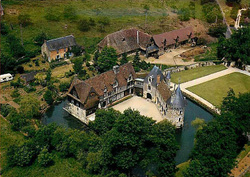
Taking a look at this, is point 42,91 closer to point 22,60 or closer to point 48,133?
point 22,60

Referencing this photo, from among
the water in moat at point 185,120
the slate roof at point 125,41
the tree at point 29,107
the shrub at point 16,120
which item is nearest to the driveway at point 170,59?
the slate roof at point 125,41

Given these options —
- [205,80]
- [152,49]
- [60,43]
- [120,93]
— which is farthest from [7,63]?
[205,80]

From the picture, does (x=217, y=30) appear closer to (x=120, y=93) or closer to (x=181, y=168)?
(x=120, y=93)

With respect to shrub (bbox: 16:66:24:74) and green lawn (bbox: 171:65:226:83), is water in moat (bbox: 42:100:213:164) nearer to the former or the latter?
green lawn (bbox: 171:65:226:83)

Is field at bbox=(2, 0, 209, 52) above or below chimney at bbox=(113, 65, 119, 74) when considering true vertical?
above

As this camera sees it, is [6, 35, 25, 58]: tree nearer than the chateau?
No

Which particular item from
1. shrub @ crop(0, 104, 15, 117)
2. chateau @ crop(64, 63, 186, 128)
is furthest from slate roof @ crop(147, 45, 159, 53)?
shrub @ crop(0, 104, 15, 117)

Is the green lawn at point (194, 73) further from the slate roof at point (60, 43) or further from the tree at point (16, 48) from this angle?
the tree at point (16, 48)
